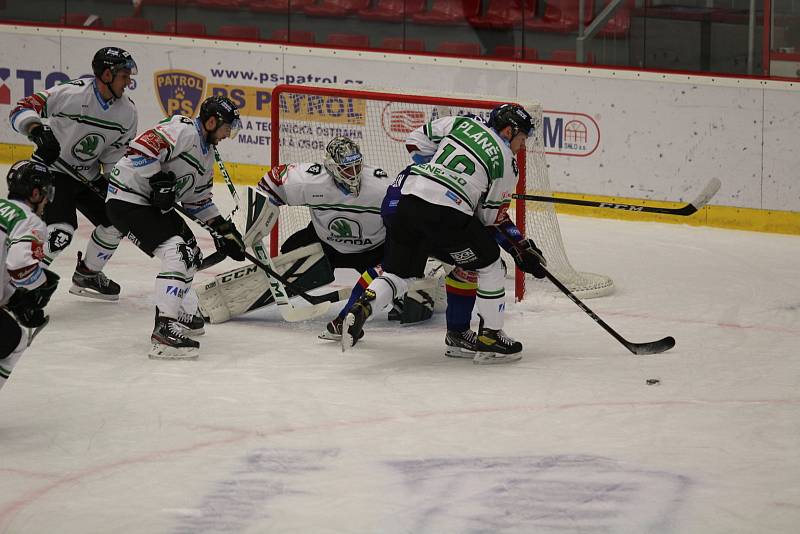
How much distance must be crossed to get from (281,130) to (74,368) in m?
2.31

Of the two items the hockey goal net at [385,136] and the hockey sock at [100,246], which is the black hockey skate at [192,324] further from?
the hockey goal net at [385,136]

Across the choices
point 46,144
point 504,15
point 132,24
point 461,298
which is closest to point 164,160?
point 46,144

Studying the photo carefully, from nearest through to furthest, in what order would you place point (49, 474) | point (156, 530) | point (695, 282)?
point (156, 530) < point (49, 474) < point (695, 282)

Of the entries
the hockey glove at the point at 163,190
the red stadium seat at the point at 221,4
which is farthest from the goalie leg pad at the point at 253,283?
the red stadium seat at the point at 221,4

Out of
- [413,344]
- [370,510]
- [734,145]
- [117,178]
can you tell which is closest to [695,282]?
[734,145]

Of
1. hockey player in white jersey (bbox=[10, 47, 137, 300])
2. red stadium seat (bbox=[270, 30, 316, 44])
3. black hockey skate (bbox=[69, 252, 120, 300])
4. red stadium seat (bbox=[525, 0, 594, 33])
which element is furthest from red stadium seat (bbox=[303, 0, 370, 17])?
black hockey skate (bbox=[69, 252, 120, 300])

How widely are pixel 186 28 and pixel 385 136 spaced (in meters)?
2.59

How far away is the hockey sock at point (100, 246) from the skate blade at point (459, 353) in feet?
5.18

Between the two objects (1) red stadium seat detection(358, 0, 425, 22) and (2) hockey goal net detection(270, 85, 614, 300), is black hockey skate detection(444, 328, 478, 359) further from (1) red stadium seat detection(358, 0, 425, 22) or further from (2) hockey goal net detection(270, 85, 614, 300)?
(1) red stadium seat detection(358, 0, 425, 22)

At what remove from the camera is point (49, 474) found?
141 inches

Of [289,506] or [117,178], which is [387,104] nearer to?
[117,178]

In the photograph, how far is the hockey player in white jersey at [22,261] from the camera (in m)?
3.57

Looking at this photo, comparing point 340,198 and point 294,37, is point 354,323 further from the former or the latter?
point 294,37

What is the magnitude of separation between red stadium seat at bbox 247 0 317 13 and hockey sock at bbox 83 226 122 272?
332 centimetres
